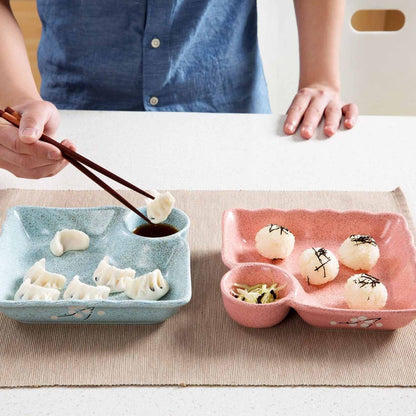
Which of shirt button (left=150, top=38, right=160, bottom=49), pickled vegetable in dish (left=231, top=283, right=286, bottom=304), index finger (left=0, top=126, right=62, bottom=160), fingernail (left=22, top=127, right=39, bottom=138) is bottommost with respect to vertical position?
pickled vegetable in dish (left=231, top=283, right=286, bottom=304)

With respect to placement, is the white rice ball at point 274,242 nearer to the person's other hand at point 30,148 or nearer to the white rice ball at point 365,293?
the white rice ball at point 365,293

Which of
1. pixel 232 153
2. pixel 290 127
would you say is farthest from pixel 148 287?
pixel 290 127

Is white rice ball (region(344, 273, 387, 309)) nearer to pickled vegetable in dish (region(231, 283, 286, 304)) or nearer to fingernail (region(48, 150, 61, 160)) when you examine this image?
pickled vegetable in dish (region(231, 283, 286, 304))

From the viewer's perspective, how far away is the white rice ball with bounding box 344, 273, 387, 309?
82cm

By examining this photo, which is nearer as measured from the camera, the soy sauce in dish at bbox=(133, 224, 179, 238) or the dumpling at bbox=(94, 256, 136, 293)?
the dumpling at bbox=(94, 256, 136, 293)

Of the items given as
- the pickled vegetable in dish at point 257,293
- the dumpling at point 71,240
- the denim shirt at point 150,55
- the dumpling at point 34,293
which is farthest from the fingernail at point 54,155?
the denim shirt at point 150,55

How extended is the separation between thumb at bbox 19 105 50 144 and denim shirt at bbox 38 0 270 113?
0.30 metres

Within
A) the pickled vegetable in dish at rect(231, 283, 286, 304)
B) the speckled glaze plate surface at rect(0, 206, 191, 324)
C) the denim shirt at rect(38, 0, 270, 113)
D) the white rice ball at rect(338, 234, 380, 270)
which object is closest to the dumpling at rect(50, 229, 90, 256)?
the speckled glaze plate surface at rect(0, 206, 191, 324)

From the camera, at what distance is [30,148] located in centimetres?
102

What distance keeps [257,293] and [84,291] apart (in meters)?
0.23

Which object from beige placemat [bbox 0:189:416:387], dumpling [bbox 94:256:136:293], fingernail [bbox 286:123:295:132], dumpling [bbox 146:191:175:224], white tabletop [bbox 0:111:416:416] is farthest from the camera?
fingernail [bbox 286:123:295:132]

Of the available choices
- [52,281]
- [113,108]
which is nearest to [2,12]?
[113,108]

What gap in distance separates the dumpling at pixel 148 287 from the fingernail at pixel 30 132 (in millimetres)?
306

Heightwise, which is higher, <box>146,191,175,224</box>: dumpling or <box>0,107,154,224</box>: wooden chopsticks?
<box>0,107,154,224</box>: wooden chopsticks
